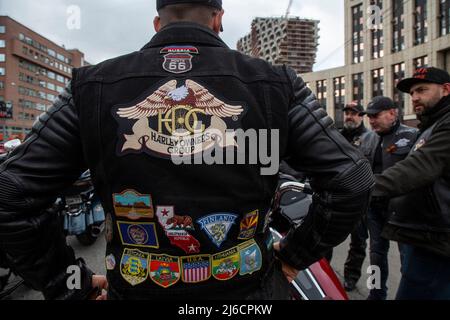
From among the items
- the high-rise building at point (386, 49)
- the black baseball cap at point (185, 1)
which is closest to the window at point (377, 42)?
the high-rise building at point (386, 49)

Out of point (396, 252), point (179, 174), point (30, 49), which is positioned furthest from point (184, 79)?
point (30, 49)

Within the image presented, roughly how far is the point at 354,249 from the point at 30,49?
66.4 m

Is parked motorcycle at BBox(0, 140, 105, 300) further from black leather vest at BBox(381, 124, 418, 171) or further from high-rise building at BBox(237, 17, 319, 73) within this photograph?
high-rise building at BBox(237, 17, 319, 73)

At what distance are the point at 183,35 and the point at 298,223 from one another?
112cm

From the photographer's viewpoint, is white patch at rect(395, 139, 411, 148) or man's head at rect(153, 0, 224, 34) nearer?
man's head at rect(153, 0, 224, 34)

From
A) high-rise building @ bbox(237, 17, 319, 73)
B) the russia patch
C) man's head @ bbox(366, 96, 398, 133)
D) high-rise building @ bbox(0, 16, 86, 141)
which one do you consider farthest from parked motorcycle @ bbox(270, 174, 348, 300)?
high-rise building @ bbox(0, 16, 86, 141)

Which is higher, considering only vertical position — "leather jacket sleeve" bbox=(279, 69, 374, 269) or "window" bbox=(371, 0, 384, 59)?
"window" bbox=(371, 0, 384, 59)

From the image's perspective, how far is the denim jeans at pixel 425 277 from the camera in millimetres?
1743

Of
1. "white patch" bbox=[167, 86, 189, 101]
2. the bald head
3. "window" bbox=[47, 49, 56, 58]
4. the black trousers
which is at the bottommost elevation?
the black trousers

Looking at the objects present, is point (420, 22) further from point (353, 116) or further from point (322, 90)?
point (353, 116)

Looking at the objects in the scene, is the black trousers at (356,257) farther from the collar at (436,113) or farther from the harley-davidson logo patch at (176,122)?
the harley-davidson logo patch at (176,122)

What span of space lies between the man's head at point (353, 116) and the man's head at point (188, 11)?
11.9 ft

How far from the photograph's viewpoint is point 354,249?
3246 mm

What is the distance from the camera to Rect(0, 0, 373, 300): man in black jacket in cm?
100
